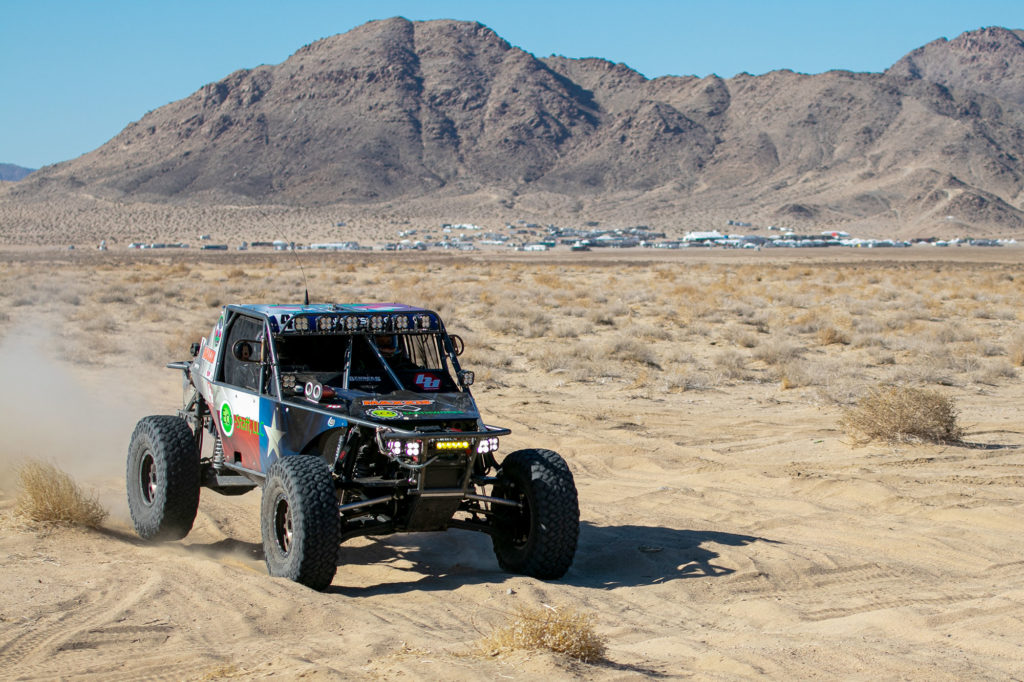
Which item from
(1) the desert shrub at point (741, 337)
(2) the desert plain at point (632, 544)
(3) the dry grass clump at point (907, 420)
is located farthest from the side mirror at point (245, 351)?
(1) the desert shrub at point (741, 337)

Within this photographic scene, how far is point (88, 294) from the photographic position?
35.7m

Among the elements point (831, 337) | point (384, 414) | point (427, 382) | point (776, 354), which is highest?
point (427, 382)

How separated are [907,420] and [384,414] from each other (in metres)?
8.66

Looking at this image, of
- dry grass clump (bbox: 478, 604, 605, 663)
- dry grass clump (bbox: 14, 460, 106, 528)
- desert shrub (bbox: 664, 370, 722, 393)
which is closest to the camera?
dry grass clump (bbox: 478, 604, 605, 663)

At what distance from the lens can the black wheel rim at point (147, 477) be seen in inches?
372

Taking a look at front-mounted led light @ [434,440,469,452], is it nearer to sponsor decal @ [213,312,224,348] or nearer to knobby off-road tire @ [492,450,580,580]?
knobby off-road tire @ [492,450,580,580]

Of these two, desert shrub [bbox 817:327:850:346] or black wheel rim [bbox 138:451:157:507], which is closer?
black wheel rim [bbox 138:451:157:507]

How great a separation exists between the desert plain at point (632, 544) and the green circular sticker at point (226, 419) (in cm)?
105

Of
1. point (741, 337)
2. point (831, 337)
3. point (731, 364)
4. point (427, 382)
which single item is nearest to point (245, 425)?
point (427, 382)

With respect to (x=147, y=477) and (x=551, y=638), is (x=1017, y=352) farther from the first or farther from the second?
(x=551, y=638)

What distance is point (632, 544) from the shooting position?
9211mm

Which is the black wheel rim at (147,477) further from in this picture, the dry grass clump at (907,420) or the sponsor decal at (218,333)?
the dry grass clump at (907,420)

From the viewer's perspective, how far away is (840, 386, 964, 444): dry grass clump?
1382cm

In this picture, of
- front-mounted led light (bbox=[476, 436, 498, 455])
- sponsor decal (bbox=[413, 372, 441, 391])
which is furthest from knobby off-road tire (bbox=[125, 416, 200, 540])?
front-mounted led light (bbox=[476, 436, 498, 455])
